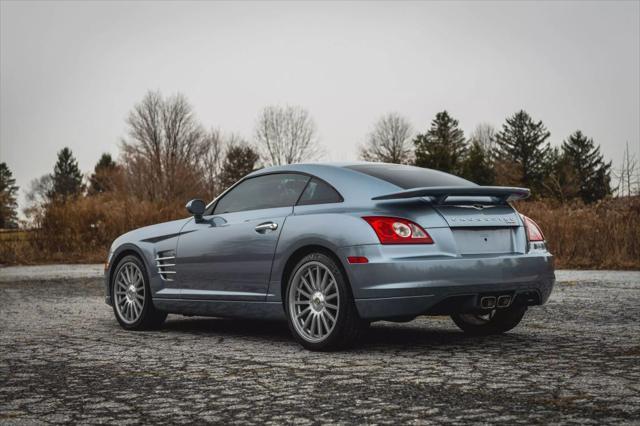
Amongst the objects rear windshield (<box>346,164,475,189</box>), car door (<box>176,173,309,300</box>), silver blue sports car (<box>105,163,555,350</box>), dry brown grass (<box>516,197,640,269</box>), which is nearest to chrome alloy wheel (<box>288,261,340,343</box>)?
silver blue sports car (<box>105,163,555,350</box>)

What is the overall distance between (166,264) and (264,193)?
4.51 ft

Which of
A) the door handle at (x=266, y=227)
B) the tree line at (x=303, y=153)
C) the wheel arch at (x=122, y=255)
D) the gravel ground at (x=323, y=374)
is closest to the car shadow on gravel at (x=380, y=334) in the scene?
the gravel ground at (x=323, y=374)

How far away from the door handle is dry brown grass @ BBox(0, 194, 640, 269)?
11887 mm

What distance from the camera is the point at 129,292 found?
819 centimetres

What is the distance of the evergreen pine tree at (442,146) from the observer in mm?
71562

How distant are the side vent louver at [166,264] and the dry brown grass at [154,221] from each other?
38.2 feet

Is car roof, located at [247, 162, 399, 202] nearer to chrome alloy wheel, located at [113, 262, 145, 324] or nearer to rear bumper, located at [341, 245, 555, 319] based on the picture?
rear bumper, located at [341, 245, 555, 319]

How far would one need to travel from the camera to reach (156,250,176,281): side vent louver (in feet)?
25.3

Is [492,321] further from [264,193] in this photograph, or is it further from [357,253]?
[264,193]

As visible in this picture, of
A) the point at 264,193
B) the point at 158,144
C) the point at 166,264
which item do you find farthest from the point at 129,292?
the point at 158,144

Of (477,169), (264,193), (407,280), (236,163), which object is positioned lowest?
(407,280)

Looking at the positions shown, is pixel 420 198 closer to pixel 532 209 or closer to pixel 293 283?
pixel 293 283

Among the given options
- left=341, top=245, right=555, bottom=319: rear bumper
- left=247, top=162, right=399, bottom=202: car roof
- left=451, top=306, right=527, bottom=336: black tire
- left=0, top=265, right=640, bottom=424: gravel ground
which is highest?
left=247, top=162, right=399, bottom=202: car roof

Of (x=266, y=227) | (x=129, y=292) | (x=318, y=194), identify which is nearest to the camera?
(x=318, y=194)
